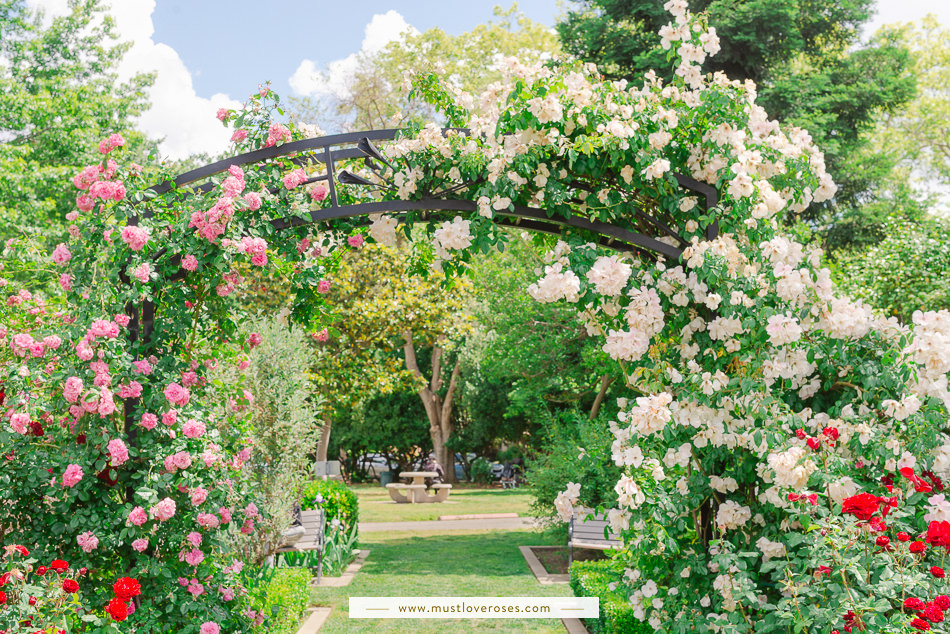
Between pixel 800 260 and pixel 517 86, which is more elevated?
pixel 517 86

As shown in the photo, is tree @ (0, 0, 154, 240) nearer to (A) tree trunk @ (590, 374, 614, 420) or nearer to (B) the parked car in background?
(A) tree trunk @ (590, 374, 614, 420)

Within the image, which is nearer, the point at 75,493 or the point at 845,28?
the point at 75,493

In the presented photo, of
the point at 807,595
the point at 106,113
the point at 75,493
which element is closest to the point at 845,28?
the point at 807,595

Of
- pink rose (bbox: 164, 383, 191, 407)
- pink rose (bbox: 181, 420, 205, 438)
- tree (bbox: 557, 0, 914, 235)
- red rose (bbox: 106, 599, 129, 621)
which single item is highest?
tree (bbox: 557, 0, 914, 235)

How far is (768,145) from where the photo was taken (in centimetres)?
356

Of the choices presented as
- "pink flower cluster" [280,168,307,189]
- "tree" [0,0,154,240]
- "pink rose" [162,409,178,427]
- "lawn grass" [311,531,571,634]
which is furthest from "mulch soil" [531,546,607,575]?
"tree" [0,0,154,240]

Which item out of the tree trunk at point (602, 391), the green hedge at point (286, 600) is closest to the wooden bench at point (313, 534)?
the green hedge at point (286, 600)

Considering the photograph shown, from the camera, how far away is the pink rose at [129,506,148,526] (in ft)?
11.6

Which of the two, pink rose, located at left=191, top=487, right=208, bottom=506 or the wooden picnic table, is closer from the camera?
pink rose, located at left=191, top=487, right=208, bottom=506

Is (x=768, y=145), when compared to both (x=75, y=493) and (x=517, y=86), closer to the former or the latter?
(x=517, y=86)

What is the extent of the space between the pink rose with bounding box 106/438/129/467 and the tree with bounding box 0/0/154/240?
34.1ft

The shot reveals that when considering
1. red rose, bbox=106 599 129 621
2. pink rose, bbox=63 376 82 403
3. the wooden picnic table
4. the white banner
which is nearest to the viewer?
red rose, bbox=106 599 129 621

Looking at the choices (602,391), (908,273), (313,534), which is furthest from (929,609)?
(908,273)

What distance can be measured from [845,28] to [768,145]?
33.5ft
